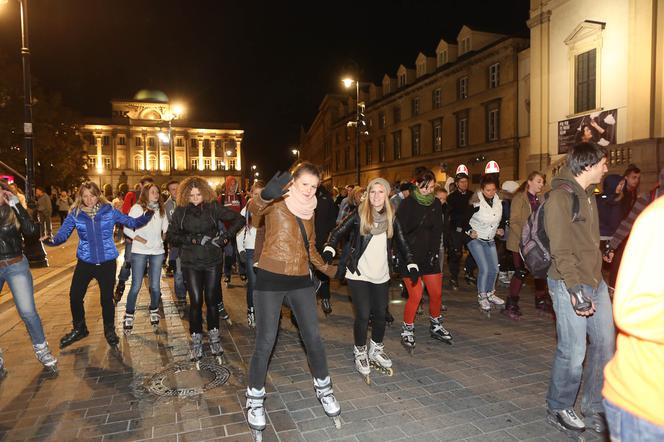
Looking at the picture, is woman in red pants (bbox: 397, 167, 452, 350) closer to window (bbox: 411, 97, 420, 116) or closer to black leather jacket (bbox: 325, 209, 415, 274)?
black leather jacket (bbox: 325, 209, 415, 274)

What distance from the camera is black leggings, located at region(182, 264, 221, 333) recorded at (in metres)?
5.30

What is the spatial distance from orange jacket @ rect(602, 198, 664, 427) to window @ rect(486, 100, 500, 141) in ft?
98.6

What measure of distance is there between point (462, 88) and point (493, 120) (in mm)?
4433

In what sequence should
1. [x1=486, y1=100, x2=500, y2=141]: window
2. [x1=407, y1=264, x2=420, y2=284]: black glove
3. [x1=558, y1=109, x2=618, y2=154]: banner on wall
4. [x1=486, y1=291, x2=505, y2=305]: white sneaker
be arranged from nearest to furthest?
1. [x1=407, y1=264, x2=420, y2=284]: black glove
2. [x1=486, y1=291, x2=505, y2=305]: white sneaker
3. [x1=558, y1=109, x2=618, y2=154]: banner on wall
4. [x1=486, y1=100, x2=500, y2=141]: window

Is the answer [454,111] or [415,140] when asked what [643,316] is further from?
[415,140]

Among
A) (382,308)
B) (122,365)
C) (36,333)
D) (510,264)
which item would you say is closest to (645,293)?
(382,308)

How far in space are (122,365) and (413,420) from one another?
3369 millimetres

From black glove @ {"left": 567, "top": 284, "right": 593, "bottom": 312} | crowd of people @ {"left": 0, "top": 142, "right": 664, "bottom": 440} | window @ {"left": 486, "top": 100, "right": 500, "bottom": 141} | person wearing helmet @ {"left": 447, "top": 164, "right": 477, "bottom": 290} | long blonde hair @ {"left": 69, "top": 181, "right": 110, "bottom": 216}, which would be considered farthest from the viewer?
window @ {"left": 486, "top": 100, "right": 500, "bottom": 141}

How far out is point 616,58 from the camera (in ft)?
61.9

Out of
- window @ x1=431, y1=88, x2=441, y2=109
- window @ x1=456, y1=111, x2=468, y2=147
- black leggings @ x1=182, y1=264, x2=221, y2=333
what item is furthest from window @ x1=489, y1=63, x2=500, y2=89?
black leggings @ x1=182, y1=264, x2=221, y2=333

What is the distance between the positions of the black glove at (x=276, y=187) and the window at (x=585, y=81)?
2084cm

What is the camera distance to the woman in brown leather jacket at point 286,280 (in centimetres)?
372

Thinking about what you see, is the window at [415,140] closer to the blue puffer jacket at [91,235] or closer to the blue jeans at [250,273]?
the blue jeans at [250,273]

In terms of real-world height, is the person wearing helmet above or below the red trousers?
above
